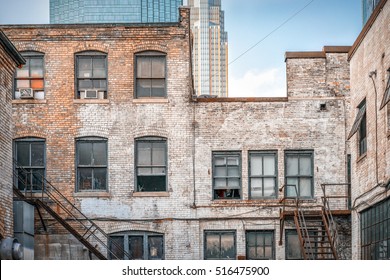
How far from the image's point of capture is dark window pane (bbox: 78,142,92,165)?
67.3 ft

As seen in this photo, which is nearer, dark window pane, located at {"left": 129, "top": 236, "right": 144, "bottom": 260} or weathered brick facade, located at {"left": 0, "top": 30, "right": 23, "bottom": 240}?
weathered brick facade, located at {"left": 0, "top": 30, "right": 23, "bottom": 240}

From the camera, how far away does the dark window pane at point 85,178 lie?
2053cm

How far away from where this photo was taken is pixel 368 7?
672 inches

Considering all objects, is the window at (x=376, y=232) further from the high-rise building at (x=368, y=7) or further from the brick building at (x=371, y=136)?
the high-rise building at (x=368, y=7)

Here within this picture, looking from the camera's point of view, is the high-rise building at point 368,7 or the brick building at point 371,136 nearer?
the brick building at point 371,136

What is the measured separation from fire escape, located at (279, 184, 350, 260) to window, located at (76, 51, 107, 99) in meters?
4.64

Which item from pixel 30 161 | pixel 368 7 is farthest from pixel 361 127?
pixel 30 161

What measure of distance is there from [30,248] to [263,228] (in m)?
5.82

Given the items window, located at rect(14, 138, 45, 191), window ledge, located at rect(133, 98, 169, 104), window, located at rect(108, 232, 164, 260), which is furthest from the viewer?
window ledge, located at rect(133, 98, 169, 104)

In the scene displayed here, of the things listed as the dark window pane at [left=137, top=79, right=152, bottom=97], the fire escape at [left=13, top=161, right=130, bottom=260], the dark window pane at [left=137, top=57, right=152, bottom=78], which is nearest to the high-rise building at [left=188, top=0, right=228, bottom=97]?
the dark window pane at [left=137, top=57, right=152, bottom=78]

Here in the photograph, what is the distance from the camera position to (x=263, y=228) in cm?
2038

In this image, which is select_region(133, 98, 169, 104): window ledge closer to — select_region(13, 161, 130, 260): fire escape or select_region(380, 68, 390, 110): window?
select_region(13, 161, 130, 260): fire escape

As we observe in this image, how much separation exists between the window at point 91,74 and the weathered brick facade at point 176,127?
0.15 metres

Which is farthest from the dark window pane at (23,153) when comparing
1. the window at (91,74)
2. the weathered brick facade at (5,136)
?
the weathered brick facade at (5,136)
